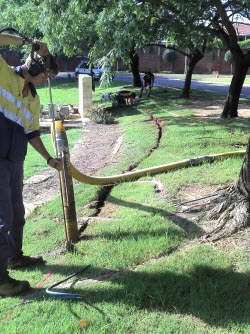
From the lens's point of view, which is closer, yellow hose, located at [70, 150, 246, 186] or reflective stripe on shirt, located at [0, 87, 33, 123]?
reflective stripe on shirt, located at [0, 87, 33, 123]

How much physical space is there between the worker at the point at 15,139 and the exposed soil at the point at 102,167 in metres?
1.45

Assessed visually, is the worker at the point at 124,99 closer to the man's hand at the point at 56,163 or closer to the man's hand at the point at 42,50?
the man's hand at the point at 56,163

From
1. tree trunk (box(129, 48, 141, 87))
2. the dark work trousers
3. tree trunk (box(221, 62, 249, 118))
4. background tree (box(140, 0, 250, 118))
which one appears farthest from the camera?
tree trunk (box(129, 48, 141, 87))

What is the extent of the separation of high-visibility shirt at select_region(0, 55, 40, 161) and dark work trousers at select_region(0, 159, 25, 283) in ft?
0.39

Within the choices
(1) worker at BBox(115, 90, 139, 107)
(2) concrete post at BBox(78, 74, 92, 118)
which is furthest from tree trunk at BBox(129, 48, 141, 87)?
(2) concrete post at BBox(78, 74, 92, 118)

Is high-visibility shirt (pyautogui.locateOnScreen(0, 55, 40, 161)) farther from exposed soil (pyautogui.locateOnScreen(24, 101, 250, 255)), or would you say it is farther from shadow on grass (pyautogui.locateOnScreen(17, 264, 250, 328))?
exposed soil (pyautogui.locateOnScreen(24, 101, 250, 255))

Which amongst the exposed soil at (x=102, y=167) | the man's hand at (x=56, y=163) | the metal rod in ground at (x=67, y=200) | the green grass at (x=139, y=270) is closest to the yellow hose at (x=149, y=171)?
the green grass at (x=139, y=270)

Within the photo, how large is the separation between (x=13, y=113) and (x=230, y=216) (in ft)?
7.94

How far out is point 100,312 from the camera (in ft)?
8.59

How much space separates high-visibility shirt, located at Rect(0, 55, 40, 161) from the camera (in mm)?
3020

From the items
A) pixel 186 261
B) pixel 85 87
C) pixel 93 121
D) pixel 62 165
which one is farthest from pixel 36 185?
pixel 85 87

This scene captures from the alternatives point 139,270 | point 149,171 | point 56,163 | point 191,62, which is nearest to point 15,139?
point 56,163

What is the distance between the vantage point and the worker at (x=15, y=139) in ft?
9.80

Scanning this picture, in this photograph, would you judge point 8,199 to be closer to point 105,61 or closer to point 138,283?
point 138,283
